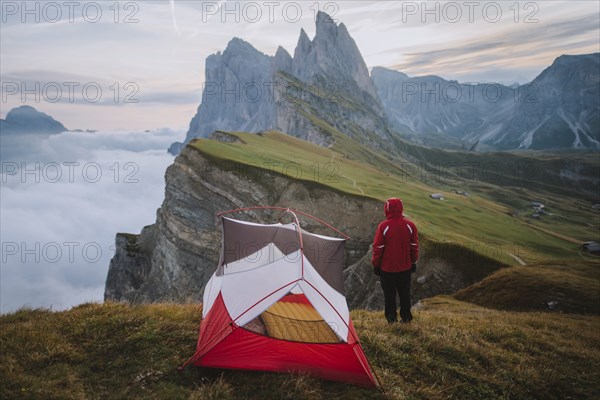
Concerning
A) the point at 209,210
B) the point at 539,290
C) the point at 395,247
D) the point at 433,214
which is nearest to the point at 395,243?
the point at 395,247

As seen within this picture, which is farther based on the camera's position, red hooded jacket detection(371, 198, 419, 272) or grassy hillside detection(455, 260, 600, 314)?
grassy hillside detection(455, 260, 600, 314)

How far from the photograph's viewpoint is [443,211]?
64000mm

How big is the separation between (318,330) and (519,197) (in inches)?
7399

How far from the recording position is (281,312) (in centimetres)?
926

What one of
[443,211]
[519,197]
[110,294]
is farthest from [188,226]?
[519,197]

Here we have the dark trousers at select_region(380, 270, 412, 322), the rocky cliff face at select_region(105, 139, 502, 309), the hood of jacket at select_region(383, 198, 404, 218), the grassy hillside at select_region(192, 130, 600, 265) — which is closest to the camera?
the hood of jacket at select_region(383, 198, 404, 218)

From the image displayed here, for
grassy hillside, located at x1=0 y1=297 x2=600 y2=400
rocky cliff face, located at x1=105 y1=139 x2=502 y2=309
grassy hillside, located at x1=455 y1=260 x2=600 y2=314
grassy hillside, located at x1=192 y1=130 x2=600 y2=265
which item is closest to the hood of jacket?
grassy hillside, located at x1=0 y1=297 x2=600 y2=400

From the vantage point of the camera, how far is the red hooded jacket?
10.7 meters

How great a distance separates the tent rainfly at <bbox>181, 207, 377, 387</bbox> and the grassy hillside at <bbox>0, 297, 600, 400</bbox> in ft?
1.24

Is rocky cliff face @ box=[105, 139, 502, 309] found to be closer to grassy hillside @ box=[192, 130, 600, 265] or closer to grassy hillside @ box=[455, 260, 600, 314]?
grassy hillside @ box=[192, 130, 600, 265]

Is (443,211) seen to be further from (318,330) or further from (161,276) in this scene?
(318,330)

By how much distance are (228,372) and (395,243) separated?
6.11 meters

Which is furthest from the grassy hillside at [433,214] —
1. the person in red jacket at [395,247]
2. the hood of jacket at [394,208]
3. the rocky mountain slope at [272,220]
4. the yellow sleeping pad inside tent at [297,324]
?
the yellow sleeping pad inside tent at [297,324]

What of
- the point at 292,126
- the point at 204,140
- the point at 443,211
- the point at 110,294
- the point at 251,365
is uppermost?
the point at 292,126
